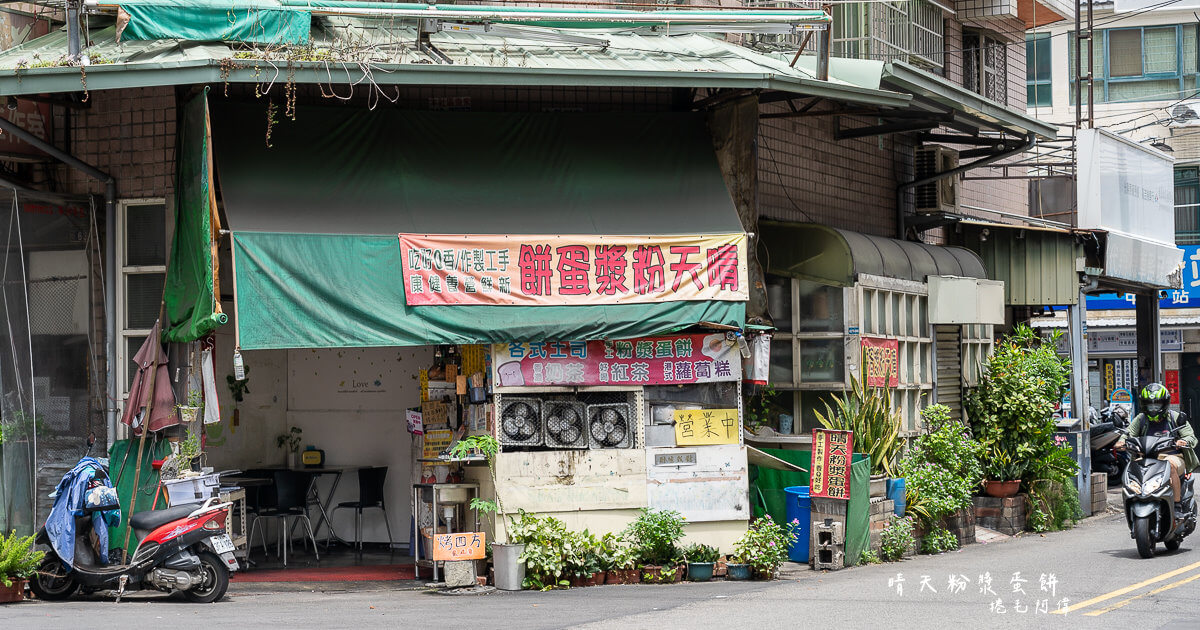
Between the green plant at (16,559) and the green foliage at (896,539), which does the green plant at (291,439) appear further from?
the green foliage at (896,539)

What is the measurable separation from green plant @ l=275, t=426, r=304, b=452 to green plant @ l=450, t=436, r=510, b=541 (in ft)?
14.1

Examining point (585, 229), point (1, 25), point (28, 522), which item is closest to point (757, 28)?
point (585, 229)

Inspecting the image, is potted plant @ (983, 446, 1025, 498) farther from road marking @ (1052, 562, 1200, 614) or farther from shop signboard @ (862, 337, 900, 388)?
road marking @ (1052, 562, 1200, 614)

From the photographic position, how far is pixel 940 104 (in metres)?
15.2

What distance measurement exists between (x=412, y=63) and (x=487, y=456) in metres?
3.90

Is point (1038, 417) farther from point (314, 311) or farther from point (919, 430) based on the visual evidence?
point (314, 311)

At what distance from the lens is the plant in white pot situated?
40.0 ft

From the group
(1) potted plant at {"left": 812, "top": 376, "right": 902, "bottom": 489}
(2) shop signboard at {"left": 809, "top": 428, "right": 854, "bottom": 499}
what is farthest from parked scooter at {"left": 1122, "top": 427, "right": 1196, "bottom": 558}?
(2) shop signboard at {"left": 809, "top": 428, "right": 854, "bottom": 499}

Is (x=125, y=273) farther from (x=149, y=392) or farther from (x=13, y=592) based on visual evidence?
(x=13, y=592)

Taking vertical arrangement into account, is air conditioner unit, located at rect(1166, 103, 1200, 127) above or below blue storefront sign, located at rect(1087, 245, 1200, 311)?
above

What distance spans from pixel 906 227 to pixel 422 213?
8.81m

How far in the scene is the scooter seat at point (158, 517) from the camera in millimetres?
11320

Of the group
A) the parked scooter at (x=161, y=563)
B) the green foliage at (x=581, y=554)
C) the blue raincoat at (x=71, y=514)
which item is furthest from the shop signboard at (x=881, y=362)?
the blue raincoat at (x=71, y=514)

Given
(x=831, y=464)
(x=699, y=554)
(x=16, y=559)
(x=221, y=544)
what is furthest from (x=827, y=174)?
(x=16, y=559)
